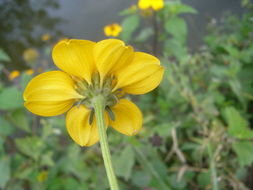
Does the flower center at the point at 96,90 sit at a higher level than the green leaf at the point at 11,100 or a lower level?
higher

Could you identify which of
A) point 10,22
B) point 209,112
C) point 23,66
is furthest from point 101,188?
point 10,22

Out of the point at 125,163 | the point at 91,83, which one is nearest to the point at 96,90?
the point at 91,83

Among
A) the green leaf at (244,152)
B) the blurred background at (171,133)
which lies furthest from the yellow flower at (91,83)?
the green leaf at (244,152)

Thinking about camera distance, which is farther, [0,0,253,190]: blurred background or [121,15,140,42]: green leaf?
[121,15,140,42]: green leaf

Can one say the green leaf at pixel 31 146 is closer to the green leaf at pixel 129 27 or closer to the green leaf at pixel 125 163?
the green leaf at pixel 125 163

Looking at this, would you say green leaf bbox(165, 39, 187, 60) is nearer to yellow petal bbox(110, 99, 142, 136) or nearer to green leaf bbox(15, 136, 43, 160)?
green leaf bbox(15, 136, 43, 160)

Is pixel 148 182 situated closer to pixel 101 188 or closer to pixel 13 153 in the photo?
pixel 101 188

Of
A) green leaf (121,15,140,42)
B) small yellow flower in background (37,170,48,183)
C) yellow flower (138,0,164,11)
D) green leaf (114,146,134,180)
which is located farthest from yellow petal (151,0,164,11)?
small yellow flower in background (37,170,48,183)
